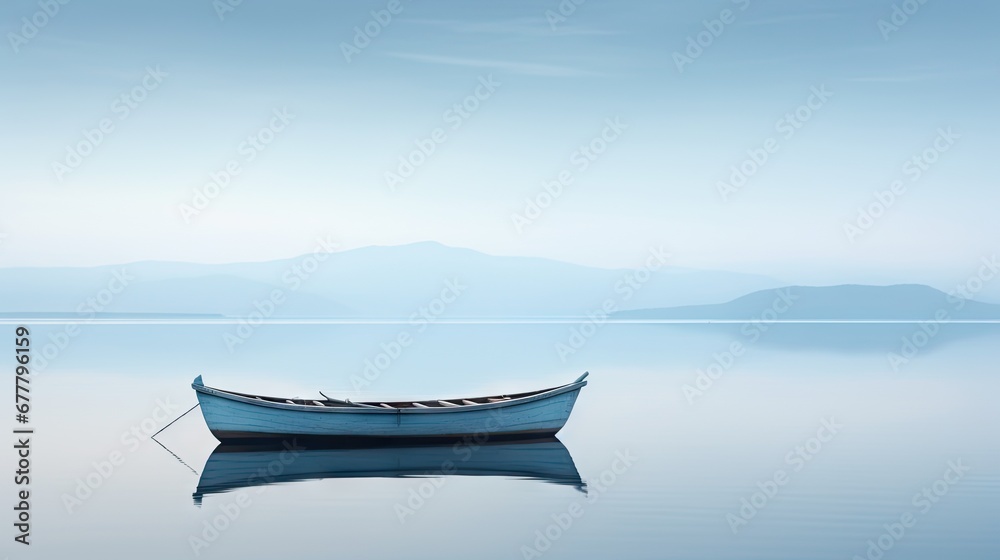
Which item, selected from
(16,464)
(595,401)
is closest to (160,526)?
(16,464)

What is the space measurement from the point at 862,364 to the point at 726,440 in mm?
34376

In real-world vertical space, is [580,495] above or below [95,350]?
below

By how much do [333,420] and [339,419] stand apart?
0.47ft

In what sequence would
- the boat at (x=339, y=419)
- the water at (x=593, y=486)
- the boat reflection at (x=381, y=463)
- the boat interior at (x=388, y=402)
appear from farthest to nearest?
the boat interior at (x=388, y=402), the boat at (x=339, y=419), the boat reflection at (x=381, y=463), the water at (x=593, y=486)

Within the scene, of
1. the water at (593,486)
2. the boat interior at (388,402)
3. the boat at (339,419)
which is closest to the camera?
the water at (593,486)

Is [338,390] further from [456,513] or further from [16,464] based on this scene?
[456,513]

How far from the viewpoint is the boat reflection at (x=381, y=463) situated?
20969 millimetres

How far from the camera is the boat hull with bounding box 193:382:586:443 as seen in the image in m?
23.7

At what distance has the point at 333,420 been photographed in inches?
936

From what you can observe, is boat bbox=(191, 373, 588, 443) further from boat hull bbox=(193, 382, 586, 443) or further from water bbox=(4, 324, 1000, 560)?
water bbox=(4, 324, 1000, 560)

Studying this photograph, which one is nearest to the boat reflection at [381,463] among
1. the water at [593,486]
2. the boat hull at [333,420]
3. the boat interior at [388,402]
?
the water at [593,486]

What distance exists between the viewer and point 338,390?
4044cm

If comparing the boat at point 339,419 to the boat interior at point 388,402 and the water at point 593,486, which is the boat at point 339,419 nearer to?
the boat interior at point 388,402

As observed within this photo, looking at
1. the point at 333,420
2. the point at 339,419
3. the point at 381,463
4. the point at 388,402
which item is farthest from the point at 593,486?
the point at 388,402
